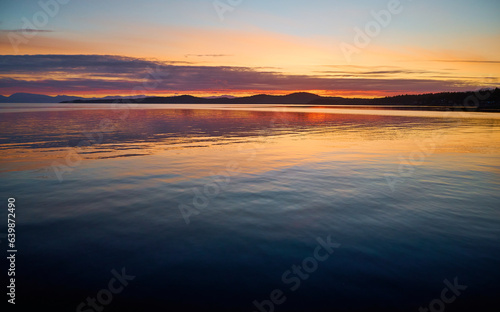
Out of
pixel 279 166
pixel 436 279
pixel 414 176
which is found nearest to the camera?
pixel 436 279

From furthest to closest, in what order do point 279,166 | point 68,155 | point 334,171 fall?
point 68,155
point 279,166
point 334,171

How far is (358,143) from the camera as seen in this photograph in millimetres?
28250

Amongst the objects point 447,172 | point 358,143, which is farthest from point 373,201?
point 358,143

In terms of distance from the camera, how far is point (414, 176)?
15.8 m

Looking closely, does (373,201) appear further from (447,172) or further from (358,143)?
(358,143)

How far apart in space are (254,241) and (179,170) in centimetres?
964

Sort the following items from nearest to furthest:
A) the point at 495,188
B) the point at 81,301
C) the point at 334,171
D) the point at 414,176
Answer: the point at 81,301, the point at 495,188, the point at 414,176, the point at 334,171

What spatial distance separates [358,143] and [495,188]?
15145 mm

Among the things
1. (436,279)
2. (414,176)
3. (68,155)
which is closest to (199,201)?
(436,279)

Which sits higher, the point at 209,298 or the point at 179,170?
the point at 179,170

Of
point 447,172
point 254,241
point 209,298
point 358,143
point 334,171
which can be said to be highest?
point 358,143

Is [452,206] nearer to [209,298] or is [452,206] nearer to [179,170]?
[209,298]

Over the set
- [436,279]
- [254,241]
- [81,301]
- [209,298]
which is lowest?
[436,279]

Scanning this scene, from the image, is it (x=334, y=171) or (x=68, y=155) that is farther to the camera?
(x=68, y=155)
